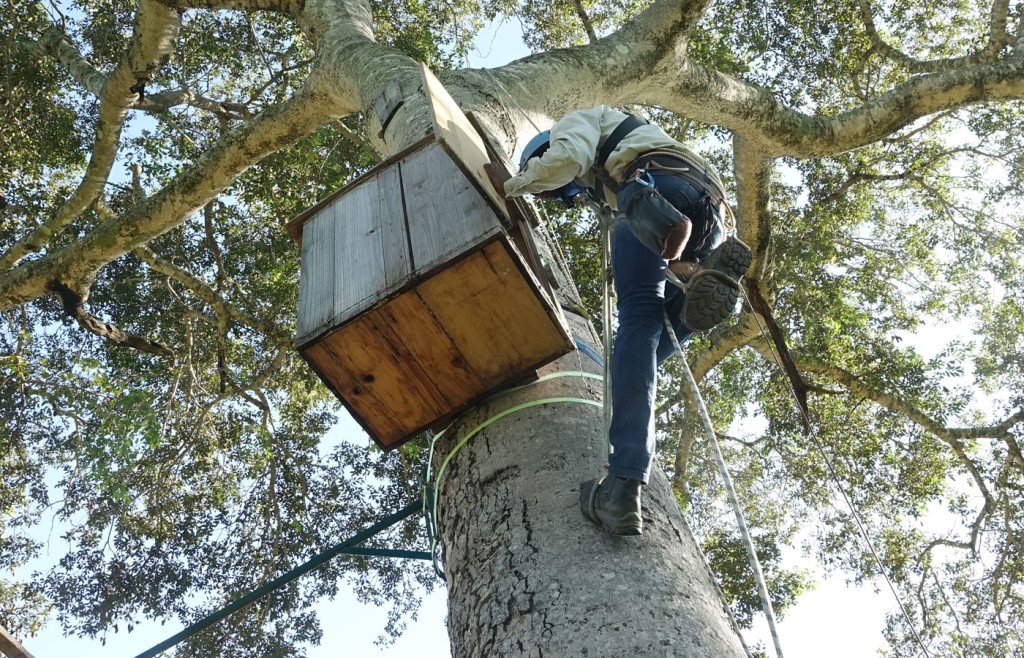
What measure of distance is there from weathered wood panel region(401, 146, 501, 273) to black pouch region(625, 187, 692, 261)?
405 millimetres

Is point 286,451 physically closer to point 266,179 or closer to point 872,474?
point 266,179

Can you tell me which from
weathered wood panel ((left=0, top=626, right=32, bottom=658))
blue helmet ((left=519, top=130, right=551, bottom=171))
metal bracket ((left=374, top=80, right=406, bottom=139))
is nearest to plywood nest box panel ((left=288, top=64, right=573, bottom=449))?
blue helmet ((left=519, top=130, right=551, bottom=171))

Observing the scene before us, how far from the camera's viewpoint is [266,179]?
Result: 7.23 m

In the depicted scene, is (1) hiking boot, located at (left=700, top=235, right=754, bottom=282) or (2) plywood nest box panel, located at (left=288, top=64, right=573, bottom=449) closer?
(2) plywood nest box panel, located at (left=288, top=64, right=573, bottom=449)

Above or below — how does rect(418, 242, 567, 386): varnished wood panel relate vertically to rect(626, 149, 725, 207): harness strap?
below

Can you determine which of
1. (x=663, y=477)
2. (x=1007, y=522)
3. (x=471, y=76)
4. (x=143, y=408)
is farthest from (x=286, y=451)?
(x=1007, y=522)

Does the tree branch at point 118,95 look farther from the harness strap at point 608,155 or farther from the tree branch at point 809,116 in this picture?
the harness strap at point 608,155

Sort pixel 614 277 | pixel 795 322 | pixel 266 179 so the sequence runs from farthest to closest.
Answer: pixel 795 322
pixel 266 179
pixel 614 277

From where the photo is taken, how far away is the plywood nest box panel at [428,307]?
2.12m

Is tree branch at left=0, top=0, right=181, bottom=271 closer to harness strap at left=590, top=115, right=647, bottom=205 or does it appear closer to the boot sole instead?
harness strap at left=590, top=115, right=647, bottom=205

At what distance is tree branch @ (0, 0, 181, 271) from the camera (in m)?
5.18

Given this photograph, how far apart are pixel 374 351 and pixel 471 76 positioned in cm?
218

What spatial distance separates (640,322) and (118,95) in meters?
4.61

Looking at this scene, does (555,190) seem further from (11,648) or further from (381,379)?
(11,648)
